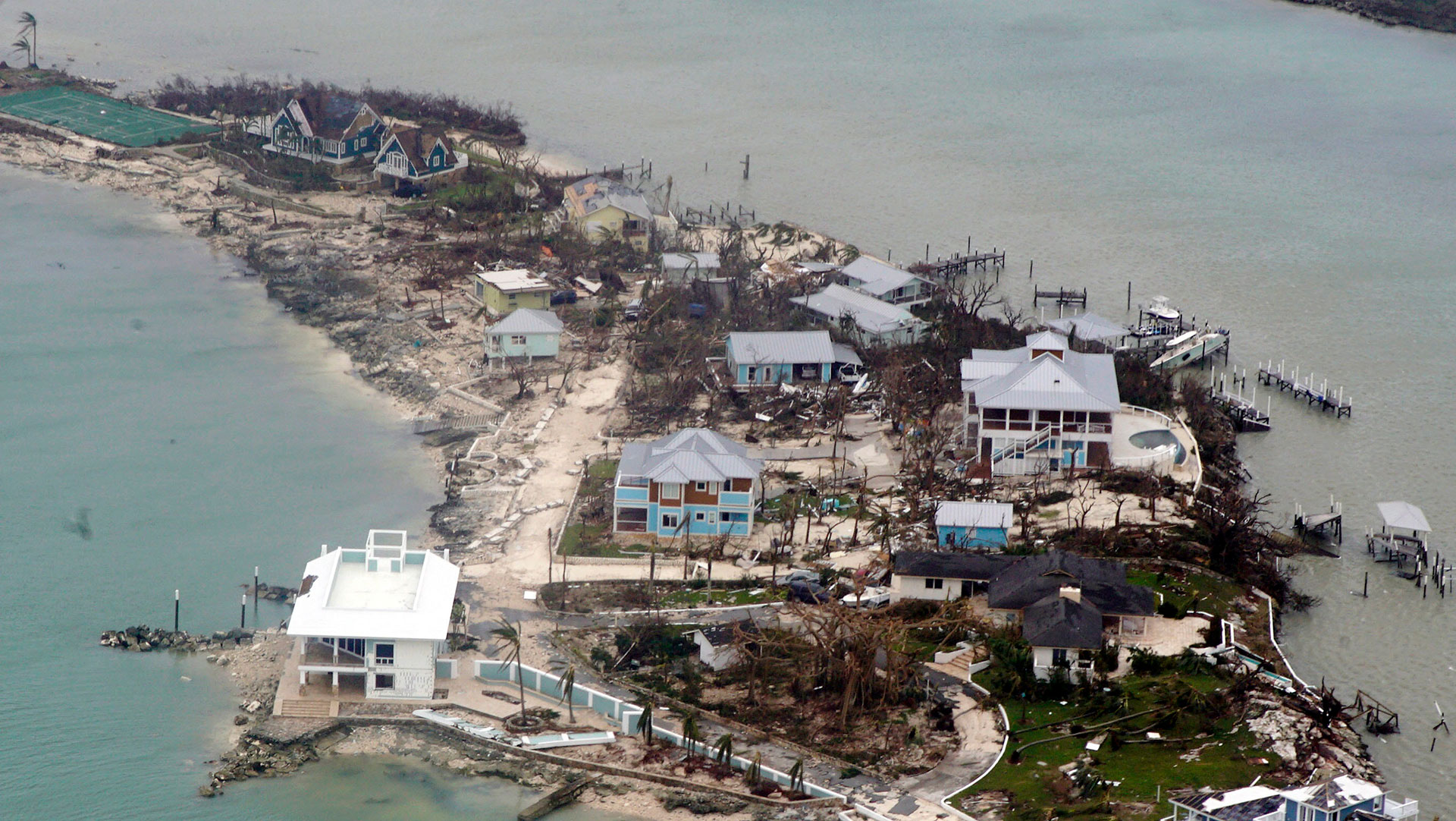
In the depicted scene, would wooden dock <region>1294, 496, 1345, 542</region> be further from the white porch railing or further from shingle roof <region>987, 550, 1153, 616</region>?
the white porch railing

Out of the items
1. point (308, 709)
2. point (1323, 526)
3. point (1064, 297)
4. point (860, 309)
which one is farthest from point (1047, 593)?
point (1064, 297)

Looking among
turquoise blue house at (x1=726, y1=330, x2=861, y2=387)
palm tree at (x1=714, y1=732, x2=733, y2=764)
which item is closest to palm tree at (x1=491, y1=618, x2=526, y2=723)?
palm tree at (x1=714, y1=732, x2=733, y2=764)

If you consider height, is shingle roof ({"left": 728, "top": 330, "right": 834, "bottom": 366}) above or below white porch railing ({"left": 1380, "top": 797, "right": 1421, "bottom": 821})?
above

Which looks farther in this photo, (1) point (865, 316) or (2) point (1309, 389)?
(1) point (865, 316)

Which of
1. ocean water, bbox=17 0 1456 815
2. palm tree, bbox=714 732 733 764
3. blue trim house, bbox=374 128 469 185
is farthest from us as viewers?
blue trim house, bbox=374 128 469 185

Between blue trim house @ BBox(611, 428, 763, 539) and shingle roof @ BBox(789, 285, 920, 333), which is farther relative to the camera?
shingle roof @ BBox(789, 285, 920, 333)

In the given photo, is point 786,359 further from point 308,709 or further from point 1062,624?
point 308,709
